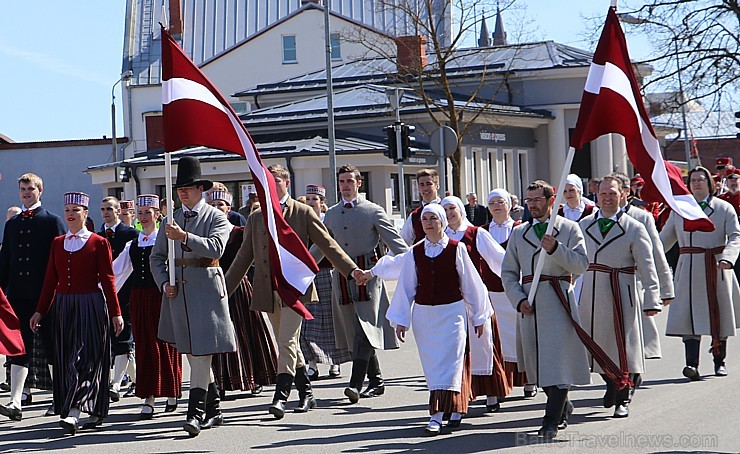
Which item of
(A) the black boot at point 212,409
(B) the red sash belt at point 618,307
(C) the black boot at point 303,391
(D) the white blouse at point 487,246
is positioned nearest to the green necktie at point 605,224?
(B) the red sash belt at point 618,307

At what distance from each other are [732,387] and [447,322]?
3.31 metres

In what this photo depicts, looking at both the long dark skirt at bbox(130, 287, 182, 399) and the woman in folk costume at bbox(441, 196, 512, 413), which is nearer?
the woman in folk costume at bbox(441, 196, 512, 413)

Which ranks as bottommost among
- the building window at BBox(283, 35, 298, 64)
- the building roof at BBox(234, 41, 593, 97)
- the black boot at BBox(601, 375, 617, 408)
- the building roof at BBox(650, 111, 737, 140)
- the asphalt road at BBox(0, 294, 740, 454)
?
the asphalt road at BBox(0, 294, 740, 454)

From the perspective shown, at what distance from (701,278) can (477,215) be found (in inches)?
637

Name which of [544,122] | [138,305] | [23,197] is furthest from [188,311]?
[544,122]

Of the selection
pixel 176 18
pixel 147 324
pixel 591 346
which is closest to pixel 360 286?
pixel 147 324

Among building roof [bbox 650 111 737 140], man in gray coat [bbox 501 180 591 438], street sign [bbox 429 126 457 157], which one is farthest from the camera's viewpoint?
building roof [bbox 650 111 737 140]

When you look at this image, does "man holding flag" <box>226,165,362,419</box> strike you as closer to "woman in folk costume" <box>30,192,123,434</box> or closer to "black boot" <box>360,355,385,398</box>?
"black boot" <box>360,355,385,398</box>

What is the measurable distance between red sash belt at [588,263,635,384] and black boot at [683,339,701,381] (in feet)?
6.32

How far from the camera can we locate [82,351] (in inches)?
393

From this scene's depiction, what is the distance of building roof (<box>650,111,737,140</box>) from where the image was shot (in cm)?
3121

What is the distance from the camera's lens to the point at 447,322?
917 cm

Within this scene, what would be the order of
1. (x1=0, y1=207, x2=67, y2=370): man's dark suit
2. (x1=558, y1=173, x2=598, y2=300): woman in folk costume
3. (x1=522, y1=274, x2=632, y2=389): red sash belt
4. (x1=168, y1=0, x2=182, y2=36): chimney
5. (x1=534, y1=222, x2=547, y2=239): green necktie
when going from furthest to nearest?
(x1=168, y1=0, x2=182, y2=36): chimney → (x1=558, y1=173, x2=598, y2=300): woman in folk costume → (x1=0, y1=207, x2=67, y2=370): man's dark suit → (x1=534, y1=222, x2=547, y2=239): green necktie → (x1=522, y1=274, x2=632, y2=389): red sash belt

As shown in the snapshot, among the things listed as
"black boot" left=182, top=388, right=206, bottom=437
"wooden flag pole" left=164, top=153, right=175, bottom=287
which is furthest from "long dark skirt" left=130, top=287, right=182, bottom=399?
"wooden flag pole" left=164, top=153, right=175, bottom=287
